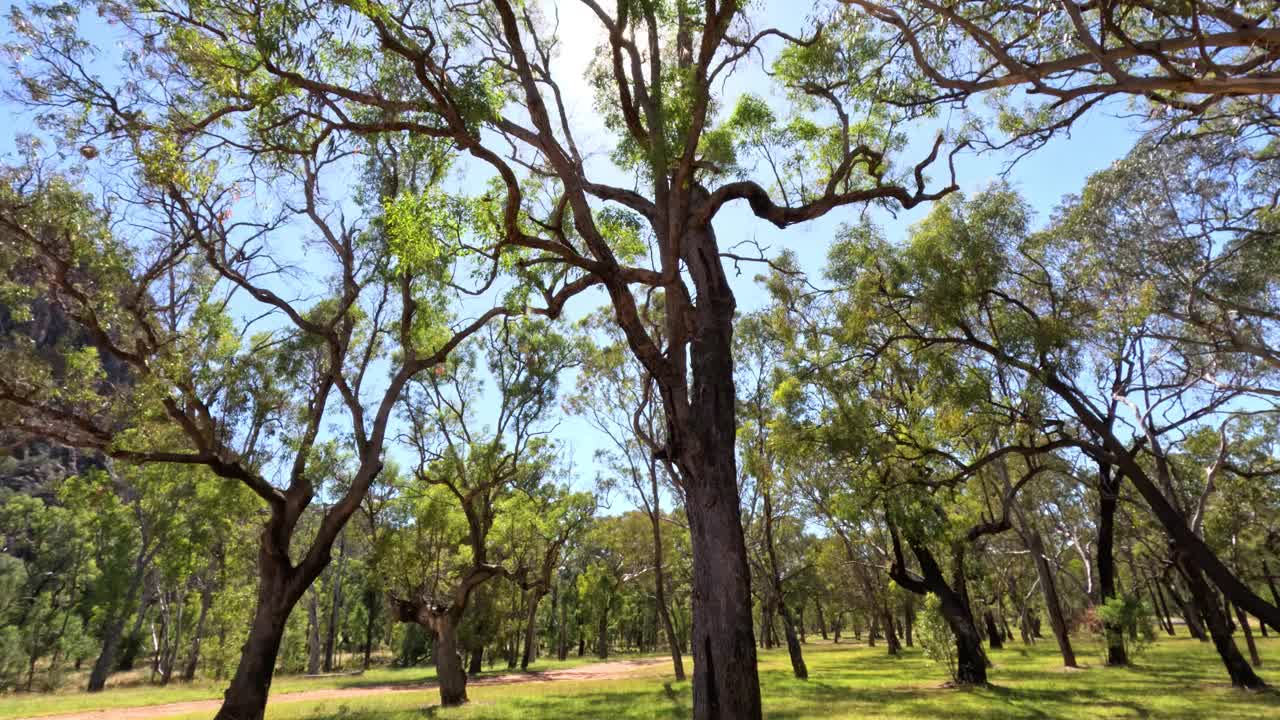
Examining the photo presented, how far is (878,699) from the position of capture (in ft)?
51.2

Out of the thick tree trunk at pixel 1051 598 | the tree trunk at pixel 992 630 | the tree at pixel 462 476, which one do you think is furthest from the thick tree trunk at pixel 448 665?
the tree trunk at pixel 992 630

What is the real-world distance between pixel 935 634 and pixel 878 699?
9.85 ft

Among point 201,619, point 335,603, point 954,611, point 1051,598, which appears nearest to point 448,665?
point 954,611

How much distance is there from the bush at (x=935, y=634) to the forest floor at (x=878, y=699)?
3.07ft

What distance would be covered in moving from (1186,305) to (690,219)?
13.2m

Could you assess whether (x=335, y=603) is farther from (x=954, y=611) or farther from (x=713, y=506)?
(x=713, y=506)

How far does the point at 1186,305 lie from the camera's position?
46.3ft

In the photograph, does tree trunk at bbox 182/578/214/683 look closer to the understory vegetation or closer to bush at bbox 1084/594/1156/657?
the understory vegetation

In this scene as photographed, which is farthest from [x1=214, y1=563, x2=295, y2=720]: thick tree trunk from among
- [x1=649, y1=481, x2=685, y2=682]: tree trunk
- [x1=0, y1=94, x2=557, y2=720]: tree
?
[x1=649, y1=481, x2=685, y2=682]: tree trunk

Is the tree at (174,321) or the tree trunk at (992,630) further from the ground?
the tree at (174,321)

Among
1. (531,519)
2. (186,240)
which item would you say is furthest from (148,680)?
(186,240)

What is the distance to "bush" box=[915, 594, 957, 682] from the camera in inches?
663

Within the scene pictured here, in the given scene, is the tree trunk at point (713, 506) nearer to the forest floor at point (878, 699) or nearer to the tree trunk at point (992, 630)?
the forest floor at point (878, 699)

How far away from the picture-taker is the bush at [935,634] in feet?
55.2
